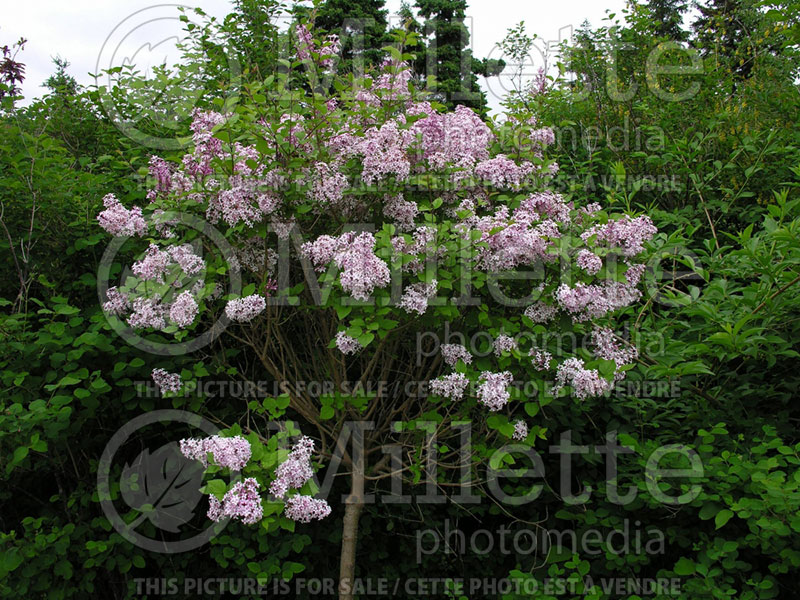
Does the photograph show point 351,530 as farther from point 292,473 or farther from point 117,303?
point 117,303

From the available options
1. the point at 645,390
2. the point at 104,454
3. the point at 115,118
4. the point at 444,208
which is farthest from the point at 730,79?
the point at 104,454

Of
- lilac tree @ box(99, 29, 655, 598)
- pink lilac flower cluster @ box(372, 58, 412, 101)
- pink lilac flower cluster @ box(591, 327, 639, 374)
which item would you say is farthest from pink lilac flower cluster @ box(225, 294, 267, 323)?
pink lilac flower cluster @ box(591, 327, 639, 374)

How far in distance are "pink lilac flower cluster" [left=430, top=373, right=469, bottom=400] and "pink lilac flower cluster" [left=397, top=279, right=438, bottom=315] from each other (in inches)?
12.6

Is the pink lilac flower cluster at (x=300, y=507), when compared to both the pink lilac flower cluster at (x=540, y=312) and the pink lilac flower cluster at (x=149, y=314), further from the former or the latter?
the pink lilac flower cluster at (x=540, y=312)

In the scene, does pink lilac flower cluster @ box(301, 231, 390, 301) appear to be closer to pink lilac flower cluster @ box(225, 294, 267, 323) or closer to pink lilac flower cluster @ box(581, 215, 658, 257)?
pink lilac flower cluster @ box(225, 294, 267, 323)

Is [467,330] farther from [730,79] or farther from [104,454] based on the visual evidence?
[730,79]

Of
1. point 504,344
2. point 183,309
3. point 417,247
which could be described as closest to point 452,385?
point 504,344

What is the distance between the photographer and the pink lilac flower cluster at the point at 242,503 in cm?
211

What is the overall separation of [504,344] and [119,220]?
169 centimetres

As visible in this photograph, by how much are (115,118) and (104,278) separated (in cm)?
123

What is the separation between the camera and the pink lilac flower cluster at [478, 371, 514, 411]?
2352mm

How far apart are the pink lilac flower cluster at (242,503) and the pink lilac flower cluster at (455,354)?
89cm

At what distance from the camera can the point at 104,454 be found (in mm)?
3193

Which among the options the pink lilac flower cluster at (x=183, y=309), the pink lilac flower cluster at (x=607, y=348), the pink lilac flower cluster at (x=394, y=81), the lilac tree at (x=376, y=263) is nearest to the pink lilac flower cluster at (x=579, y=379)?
the lilac tree at (x=376, y=263)
